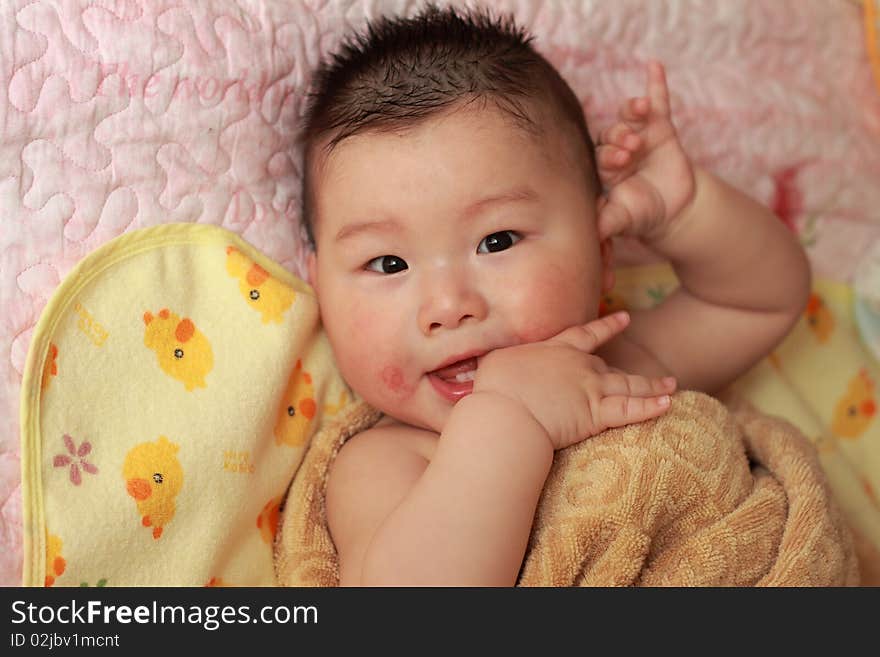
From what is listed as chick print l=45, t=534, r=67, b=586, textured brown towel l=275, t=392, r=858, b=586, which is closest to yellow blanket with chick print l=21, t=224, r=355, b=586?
chick print l=45, t=534, r=67, b=586

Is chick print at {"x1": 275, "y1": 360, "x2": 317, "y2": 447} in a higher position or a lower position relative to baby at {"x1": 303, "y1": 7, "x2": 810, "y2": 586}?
lower

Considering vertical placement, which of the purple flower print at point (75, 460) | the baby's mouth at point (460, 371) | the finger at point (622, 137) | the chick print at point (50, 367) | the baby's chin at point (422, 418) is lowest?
the baby's chin at point (422, 418)

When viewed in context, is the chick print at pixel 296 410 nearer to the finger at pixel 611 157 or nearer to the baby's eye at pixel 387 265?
the baby's eye at pixel 387 265

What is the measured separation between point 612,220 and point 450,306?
0.33 meters

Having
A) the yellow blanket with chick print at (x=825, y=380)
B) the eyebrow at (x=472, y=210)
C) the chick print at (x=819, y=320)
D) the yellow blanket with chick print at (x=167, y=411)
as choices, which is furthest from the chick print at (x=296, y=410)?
the chick print at (x=819, y=320)

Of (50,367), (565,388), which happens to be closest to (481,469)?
(565,388)

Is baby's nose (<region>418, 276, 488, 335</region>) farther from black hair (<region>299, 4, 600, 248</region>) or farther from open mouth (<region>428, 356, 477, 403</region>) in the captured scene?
black hair (<region>299, 4, 600, 248</region>)

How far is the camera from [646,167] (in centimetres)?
147

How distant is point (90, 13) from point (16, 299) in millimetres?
363

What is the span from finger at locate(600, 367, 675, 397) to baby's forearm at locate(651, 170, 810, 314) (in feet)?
0.98

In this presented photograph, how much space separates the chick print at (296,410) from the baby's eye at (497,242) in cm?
31

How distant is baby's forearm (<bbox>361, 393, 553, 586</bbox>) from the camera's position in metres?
1.05

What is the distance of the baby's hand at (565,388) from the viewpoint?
116cm

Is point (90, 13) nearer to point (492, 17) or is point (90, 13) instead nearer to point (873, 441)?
point (492, 17)
